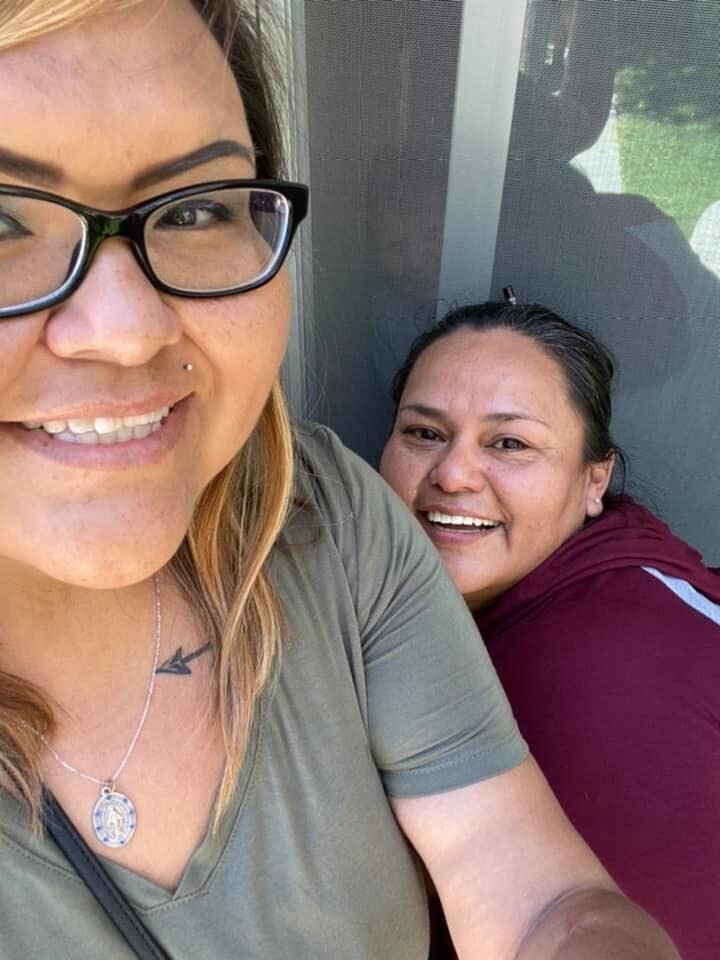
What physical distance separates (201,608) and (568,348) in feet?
3.64

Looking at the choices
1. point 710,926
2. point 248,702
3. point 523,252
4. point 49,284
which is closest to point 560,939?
point 248,702

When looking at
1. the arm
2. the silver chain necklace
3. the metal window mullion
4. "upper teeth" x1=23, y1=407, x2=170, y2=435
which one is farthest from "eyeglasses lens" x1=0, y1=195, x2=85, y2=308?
the metal window mullion

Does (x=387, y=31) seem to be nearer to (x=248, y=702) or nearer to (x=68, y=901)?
(x=248, y=702)

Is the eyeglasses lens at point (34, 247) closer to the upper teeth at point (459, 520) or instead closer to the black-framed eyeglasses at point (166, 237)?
the black-framed eyeglasses at point (166, 237)

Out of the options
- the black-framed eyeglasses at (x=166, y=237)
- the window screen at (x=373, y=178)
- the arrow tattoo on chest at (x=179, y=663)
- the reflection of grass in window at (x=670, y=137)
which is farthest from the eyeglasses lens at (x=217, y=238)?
the reflection of grass in window at (x=670, y=137)

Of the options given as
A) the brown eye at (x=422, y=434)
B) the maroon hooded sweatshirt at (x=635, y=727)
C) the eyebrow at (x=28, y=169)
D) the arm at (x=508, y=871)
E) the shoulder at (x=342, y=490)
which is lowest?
the maroon hooded sweatshirt at (x=635, y=727)

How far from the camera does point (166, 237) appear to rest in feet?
2.36

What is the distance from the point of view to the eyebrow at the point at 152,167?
0.61m

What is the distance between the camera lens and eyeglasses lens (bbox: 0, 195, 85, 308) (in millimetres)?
630

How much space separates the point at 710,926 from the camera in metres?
1.33

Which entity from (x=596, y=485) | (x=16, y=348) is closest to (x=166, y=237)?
(x=16, y=348)

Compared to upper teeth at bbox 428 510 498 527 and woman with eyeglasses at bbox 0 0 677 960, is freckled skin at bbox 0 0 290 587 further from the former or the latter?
upper teeth at bbox 428 510 498 527

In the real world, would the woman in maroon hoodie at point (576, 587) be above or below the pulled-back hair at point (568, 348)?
below

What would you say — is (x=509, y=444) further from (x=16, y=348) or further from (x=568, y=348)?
(x=16, y=348)
